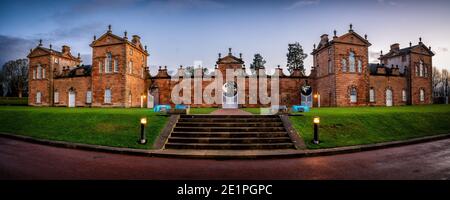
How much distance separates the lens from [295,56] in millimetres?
50250

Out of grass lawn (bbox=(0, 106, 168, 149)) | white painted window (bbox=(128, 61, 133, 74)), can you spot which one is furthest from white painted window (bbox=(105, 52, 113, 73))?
grass lawn (bbox=(0, 106, 168, 149))

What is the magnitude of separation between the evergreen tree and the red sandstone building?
16.8m

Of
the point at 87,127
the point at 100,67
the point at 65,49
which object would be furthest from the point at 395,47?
the point at 65,49

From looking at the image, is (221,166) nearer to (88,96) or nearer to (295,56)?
(88,96)

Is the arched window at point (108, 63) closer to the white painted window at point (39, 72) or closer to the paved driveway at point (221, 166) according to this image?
the white painted window at point (39, 72)

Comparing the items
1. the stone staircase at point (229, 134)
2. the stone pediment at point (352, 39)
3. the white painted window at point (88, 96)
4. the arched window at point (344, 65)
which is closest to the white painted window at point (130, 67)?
the white painted window at point (88, 96)

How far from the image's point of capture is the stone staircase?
9.59m

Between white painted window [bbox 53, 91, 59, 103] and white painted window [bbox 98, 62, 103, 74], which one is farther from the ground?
white painted window [bbox 98, 62, 103, 74]

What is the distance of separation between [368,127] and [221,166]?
9607 mm

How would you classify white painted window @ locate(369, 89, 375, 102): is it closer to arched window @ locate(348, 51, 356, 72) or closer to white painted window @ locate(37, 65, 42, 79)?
arched window @ locate(348, 51, 356, 72)

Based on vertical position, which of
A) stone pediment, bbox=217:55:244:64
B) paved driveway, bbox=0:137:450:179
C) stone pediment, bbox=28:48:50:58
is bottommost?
paved driveway, bbox=0:137:450:179

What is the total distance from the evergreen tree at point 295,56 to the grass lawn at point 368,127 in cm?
3504

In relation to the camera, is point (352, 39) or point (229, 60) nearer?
point (352, 39)
